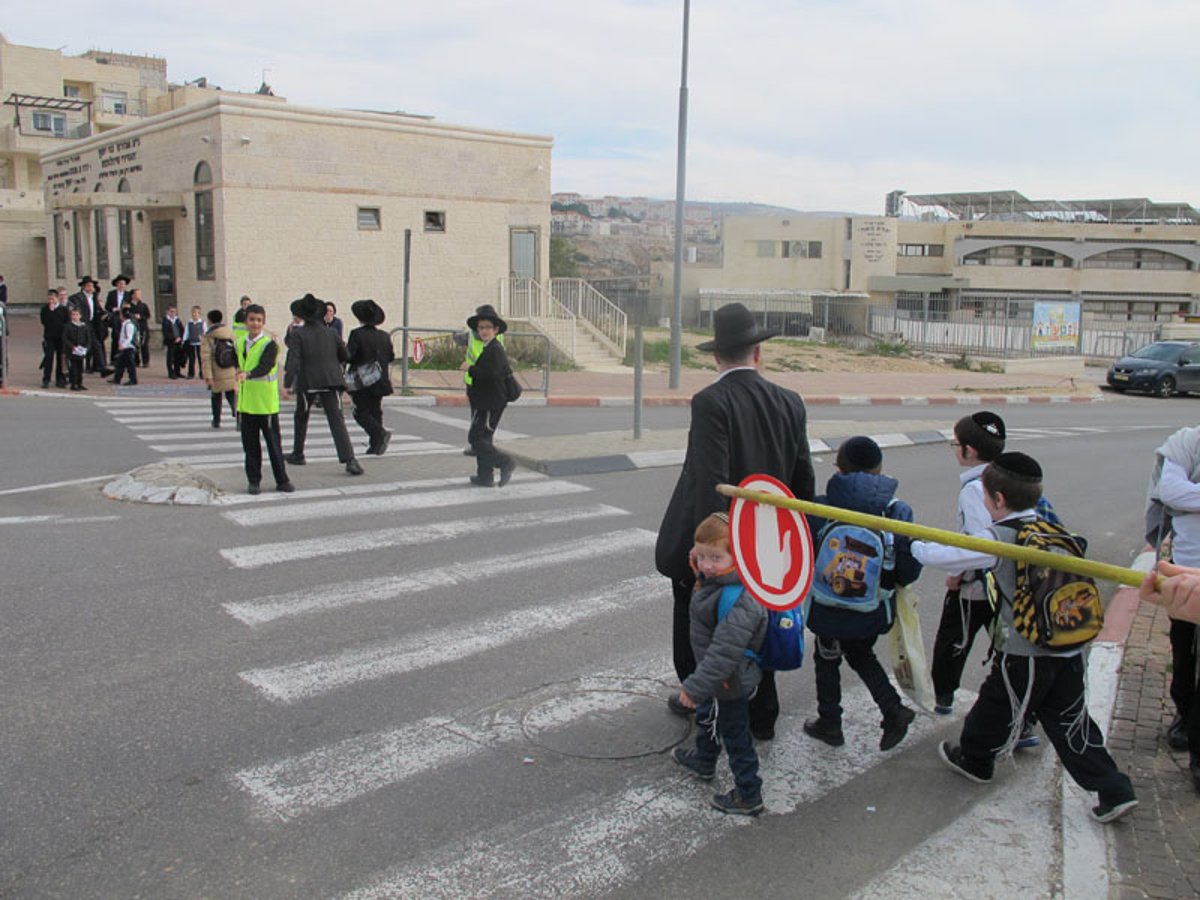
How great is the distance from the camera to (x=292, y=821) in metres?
3.88

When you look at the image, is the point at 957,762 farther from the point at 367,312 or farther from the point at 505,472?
the point at 367,312

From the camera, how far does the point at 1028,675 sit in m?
4.02

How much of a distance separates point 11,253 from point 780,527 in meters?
44.1

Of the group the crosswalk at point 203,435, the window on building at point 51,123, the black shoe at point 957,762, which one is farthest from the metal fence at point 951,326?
the window on building at point 51,123

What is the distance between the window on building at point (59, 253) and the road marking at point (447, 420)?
20.3 m

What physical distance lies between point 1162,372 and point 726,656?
2915 centimetres

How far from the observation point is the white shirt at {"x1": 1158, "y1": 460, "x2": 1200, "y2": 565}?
454 cm

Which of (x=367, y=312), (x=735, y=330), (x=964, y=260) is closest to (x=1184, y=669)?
(x=735, y=330)

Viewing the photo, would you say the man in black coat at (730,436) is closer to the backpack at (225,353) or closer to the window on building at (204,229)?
the backpack at (225,353)

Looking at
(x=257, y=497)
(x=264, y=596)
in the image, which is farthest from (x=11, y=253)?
(x=264, y=596)

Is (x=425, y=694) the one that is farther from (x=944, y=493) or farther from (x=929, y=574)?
(x=944, y=493)

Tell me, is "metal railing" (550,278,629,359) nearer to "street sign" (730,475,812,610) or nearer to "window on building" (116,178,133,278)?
"window on building" (116,178,133,278)

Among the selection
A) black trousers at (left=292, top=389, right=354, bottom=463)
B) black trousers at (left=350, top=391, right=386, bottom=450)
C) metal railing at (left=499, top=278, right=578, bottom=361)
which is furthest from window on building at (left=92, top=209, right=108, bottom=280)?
black trousers at (left=292, top=389, right=354, bottom=463)

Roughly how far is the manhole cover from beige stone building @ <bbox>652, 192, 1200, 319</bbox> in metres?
63.4
